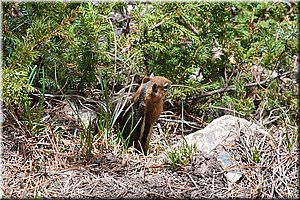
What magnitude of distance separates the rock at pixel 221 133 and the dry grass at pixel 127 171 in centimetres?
7

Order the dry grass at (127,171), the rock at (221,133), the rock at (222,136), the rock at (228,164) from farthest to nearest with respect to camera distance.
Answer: the rock at (221,133) < the rock at (222,136) < the rock at (228,164) < the dry grass at (127,171)

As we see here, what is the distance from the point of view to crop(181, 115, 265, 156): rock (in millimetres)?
3006

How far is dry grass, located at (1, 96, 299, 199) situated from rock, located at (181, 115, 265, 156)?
0.07 meters

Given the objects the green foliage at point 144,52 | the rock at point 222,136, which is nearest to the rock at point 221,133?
the rock at point 222,136

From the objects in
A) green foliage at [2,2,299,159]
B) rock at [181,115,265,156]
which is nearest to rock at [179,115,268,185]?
rock at [181,115,265,156]

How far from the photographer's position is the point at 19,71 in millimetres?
2869

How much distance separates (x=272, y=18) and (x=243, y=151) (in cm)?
201

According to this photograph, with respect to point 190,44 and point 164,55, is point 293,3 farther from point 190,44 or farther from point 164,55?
point 164,55

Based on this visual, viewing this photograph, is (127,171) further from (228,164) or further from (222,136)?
(222,136)

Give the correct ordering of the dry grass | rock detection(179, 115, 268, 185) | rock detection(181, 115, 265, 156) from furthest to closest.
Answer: rock detection(181, 115, 265, 156), rock detection(179, 115, 268, 185), the dry grass

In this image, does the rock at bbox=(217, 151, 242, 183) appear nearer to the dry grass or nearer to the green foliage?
the dry grass

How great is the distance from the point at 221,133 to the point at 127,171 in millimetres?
677

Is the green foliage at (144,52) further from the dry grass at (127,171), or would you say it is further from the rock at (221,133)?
the rock at (221,133)

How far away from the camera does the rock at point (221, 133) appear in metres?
3.01
